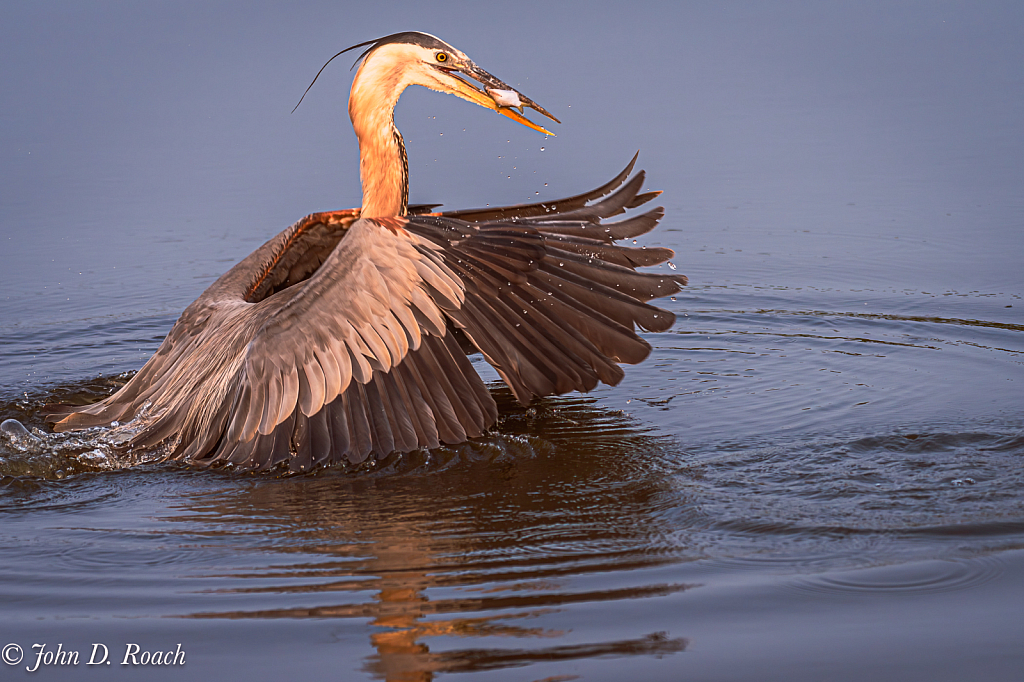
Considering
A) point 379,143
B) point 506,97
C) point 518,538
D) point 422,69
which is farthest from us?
point 379,143

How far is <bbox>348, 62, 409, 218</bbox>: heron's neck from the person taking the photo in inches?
235

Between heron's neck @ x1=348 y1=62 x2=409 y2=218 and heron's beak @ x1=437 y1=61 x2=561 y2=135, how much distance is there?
11.9 inches

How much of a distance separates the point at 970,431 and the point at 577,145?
6.04 m

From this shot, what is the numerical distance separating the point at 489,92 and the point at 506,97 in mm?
124

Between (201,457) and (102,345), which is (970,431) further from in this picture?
(102,345)

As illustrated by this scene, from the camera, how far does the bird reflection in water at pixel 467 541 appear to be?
11.1 feet

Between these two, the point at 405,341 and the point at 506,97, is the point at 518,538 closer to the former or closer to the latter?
the point at 405,341

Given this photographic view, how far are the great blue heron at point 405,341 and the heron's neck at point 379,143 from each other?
879mm

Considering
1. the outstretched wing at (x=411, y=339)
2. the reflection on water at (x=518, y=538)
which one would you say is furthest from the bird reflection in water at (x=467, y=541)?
the outstretched wing at (x=411, y=339)

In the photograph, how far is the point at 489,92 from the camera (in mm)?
5855

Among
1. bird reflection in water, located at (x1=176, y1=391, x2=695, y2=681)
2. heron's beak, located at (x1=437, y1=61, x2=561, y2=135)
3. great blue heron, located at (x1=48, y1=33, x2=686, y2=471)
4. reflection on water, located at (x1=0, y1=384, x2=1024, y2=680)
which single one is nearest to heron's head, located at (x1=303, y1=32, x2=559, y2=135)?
heron's beak, located at (x1=437, y1=61, x2=561, y2=135)

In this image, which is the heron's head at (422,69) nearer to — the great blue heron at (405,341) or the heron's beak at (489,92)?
the heron's beak at (489,92)

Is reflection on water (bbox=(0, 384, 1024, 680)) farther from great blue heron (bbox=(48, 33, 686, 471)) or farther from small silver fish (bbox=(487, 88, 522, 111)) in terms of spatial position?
small silver fish (bbox=(487, 88, 522, 111))

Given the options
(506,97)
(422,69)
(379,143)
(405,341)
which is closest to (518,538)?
(405,341)
